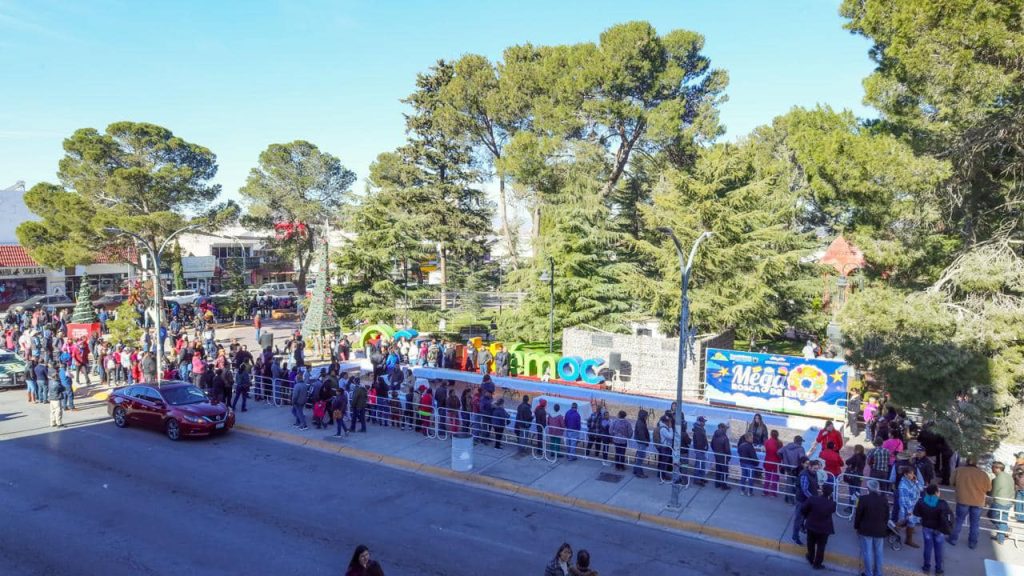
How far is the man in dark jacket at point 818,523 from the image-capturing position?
10.7 meters

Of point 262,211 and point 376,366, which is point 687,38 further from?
point 262,211

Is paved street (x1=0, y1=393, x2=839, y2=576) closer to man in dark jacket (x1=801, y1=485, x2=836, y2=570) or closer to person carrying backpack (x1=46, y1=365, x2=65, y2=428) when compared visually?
man in dark jacket (x1=801, y1=485, x2=836, y2=570)

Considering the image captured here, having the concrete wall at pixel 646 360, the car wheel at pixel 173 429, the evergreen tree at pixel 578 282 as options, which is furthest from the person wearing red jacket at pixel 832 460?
the evergreen tree at pixel 578 282

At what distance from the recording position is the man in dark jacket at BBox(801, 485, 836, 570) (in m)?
10.7

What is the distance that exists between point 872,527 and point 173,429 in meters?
16.7

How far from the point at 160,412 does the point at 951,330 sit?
20452 millimetres

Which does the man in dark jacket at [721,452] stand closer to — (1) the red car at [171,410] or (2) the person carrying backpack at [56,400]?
(1) the red car at [171,410]

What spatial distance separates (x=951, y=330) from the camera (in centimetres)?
1544

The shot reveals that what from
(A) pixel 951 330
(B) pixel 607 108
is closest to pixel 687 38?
(B) pixel 607 108

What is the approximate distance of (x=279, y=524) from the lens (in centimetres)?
1234

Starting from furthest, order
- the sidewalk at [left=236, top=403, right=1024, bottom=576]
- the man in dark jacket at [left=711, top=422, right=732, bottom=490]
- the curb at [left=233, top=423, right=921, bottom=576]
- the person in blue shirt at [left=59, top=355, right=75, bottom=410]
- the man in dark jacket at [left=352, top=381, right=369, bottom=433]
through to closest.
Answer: the person in blue shirt at [left=59, top=355, right=75, bottom=410] → the man in dark jacket at [left=352, top=381, right=369, bottom=433] → the man in dark jacket at [left=711, top=422, right=732, bottom=490] → the sidewalk at [left=236, top=403, right=1024, bottom=576] → the curb at [left=233, top=423, right=921, bottom=576]

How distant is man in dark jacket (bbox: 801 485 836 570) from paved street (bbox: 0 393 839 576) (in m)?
0.30

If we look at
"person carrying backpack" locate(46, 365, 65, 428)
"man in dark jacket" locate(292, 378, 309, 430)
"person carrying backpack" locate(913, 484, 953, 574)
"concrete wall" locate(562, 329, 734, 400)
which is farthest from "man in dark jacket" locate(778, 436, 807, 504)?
"person carrying backpack" locate(46, 365, 65, 428)

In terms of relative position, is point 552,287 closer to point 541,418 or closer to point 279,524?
point 541,418
